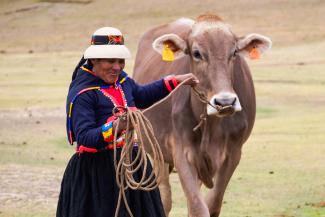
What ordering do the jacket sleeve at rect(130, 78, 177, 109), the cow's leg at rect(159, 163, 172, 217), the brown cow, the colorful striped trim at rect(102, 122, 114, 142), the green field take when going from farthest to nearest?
the green field < the cow's leg at rect(159, 163, 172, 217) < the brown cow < the jacket sleeve at rect(130, 78, 177, 109) < the colorful striped trim at rect(102, 122, 114, 142)

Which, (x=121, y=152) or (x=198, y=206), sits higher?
(x=121, y=152)

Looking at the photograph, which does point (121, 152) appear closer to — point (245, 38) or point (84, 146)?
point (84, 146)

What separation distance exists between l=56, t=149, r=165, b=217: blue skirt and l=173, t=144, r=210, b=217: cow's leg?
2.29 meters

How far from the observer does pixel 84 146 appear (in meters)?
6.57

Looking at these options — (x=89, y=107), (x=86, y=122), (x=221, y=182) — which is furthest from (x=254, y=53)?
(x=86, y=122)

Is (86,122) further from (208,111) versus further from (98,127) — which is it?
(208,111)

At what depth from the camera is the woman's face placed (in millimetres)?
6613

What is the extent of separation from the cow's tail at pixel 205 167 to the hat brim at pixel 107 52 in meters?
3.05

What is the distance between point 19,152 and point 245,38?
24.6ft

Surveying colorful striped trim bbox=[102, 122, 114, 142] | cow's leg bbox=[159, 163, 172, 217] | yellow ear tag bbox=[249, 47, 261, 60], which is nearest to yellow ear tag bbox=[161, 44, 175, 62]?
yellow ear tag bbox=[249, 47, 261, 60]

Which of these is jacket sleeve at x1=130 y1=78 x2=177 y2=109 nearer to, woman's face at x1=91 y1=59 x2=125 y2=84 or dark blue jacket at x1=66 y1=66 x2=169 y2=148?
dark blue jacket at x1=66 y1=66 x2=169 y2=148

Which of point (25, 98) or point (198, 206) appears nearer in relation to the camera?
point (198, 206)

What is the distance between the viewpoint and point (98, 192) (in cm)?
673

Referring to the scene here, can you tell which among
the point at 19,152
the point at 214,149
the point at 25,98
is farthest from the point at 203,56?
the point at 25,98
